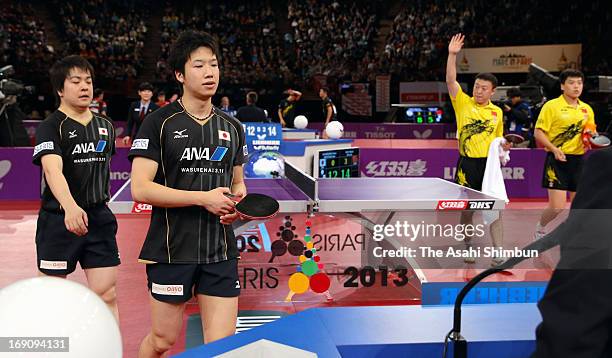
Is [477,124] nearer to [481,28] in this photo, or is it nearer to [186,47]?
[186,47]

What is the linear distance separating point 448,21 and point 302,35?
5391 millimetres

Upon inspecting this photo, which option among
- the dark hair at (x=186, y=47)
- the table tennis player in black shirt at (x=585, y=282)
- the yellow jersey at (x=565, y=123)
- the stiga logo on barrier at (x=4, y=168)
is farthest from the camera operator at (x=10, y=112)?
the table tennis player in black shirt at (x=585, y=282)

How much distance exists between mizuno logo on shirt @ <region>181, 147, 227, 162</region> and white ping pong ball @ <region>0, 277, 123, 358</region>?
122 cm

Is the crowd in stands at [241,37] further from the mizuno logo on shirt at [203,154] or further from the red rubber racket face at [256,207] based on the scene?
the red rubber racket face at [256,207]

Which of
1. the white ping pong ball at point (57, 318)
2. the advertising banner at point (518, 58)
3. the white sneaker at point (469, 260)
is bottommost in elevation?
the white sneaker at point (469, 260)

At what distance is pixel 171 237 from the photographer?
3145 mm

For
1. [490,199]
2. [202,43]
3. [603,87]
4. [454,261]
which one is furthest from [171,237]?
[603,87]

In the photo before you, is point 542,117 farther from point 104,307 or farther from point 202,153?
point 104,307

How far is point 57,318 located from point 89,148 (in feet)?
7.61

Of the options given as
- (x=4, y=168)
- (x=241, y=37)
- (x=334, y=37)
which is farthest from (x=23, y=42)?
(x=4, y=168)

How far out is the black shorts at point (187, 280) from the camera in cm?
314

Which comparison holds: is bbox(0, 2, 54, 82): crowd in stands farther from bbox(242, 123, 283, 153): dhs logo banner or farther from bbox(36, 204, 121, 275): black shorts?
bbox(36, 204, 121, 275): black shorts

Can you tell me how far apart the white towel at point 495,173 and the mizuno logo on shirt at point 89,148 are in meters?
3.94

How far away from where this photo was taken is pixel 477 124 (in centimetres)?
700
